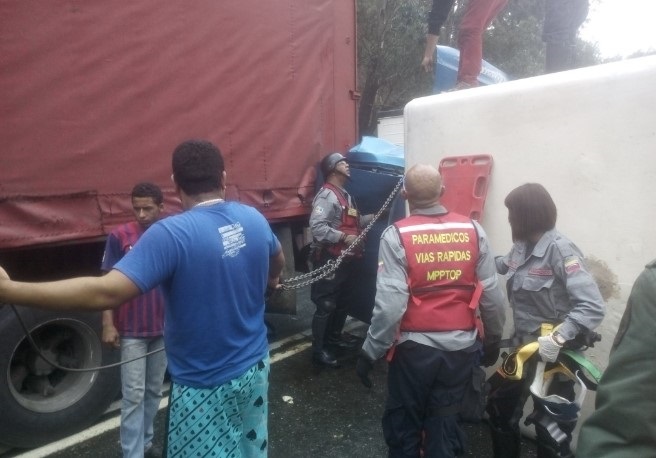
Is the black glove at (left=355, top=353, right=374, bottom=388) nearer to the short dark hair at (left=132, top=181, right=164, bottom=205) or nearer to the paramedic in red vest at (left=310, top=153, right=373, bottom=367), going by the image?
the short dark hair at (left=132, top=181, right=164, bottom=205)

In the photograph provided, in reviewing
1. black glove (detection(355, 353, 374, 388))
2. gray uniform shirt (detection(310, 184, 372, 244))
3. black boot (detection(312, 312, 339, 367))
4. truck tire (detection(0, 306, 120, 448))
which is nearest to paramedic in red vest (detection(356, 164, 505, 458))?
black glove (detection(355, 353, 374, 388))

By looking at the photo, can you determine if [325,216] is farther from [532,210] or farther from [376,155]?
[532,210]

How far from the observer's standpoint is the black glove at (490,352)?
110 inches

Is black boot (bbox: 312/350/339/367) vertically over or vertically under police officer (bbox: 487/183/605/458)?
under

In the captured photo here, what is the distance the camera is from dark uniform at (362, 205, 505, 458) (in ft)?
8.02

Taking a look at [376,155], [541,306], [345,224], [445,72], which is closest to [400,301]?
[541,306]

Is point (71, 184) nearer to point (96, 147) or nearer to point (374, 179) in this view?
point (96, 147)

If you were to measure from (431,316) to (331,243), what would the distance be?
77.9 inches

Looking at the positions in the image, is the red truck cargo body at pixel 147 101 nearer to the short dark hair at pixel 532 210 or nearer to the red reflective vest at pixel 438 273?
the red reflective vest at pixel 438 273

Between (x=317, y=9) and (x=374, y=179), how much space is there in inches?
64.5

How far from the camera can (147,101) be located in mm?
3322

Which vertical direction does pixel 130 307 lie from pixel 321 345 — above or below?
above

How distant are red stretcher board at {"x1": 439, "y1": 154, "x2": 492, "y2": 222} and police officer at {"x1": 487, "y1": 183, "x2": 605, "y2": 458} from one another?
22.0 inches

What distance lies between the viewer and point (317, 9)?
4.55 metres
